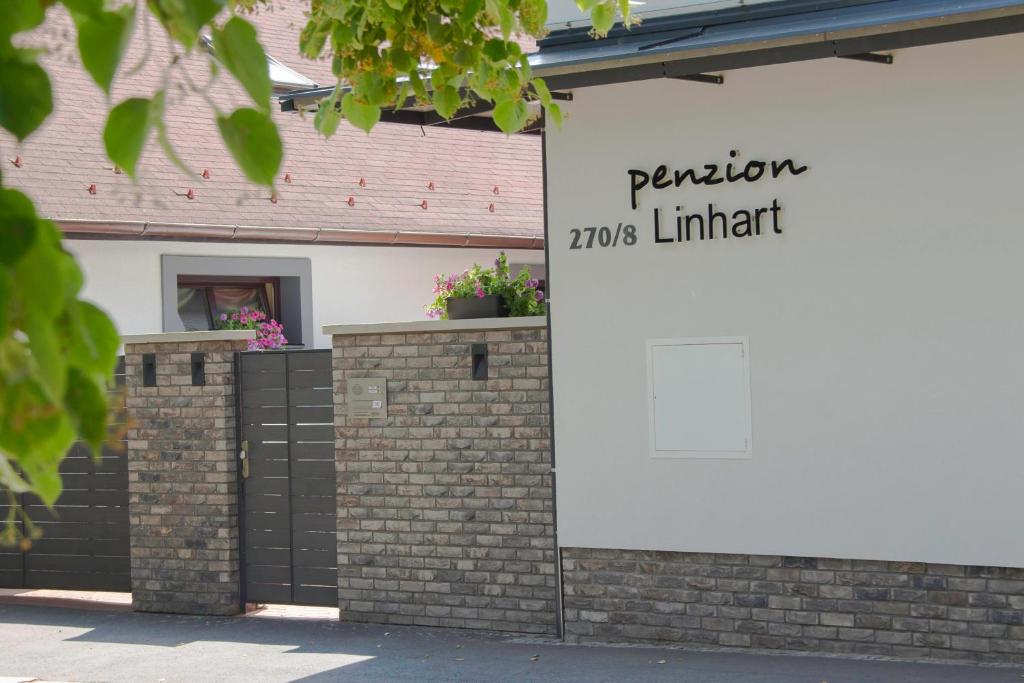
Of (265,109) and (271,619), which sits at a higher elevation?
(265,109)

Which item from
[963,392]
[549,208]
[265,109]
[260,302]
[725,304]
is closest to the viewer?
[265,109]

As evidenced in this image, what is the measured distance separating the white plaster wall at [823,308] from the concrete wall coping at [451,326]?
28cm

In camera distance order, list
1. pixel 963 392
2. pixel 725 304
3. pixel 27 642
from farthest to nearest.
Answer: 1. pixel 27 642
2. pixel 725 304
3. pixel 963 392

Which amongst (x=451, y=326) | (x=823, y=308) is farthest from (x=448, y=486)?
(x=823, y=308)

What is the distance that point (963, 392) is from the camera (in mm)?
7902

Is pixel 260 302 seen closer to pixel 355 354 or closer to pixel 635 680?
pixel 355 354

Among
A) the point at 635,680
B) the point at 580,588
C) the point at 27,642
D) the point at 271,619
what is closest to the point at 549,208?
the point at 580,588

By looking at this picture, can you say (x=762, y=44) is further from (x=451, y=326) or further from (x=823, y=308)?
(x=451, y=326)

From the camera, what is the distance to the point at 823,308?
27.3 ft

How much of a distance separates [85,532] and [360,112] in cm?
772

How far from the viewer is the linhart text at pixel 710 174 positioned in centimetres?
842

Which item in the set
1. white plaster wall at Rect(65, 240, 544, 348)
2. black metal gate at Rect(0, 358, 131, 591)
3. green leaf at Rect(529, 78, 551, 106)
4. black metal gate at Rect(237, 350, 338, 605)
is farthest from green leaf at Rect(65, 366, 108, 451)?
white plaster wall at Rect(65, 240, 544, 348)

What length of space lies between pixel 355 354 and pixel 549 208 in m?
1.88

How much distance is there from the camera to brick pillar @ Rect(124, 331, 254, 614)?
10.7 meters
